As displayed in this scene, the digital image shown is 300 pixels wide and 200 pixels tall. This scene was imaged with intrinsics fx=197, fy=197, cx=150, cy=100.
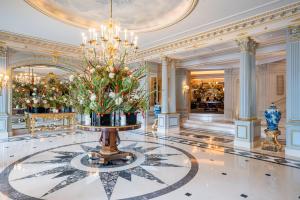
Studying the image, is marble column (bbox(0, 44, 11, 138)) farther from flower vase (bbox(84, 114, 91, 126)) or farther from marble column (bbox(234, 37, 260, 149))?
marble column (bbox(234, 37, 260, 149))

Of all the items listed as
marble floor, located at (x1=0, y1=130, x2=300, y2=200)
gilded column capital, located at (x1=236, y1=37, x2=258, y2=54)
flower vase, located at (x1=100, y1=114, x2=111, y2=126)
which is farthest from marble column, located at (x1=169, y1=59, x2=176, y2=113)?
flower vase, located at (x1=100, y1=114, x2=111, y2=126)

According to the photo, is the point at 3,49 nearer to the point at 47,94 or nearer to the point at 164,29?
the point at 47,94

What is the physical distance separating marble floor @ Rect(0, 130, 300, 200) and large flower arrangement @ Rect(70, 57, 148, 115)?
49.8 inches

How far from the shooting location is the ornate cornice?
5.02m

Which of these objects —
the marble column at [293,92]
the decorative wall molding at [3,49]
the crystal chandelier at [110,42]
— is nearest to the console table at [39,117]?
the decorative wall molding at [3,49]

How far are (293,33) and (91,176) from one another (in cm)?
596

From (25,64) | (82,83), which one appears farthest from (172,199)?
(25,64)

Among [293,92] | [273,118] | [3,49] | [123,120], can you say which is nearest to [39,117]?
[3,49]

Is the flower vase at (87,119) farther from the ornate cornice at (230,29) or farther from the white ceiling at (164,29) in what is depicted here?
the ornate cornice at (230,29)

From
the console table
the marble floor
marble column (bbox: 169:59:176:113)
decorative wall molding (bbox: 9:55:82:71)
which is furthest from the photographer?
marble column (bbox: 169:59:176:113)

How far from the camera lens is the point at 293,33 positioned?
16.8 feet

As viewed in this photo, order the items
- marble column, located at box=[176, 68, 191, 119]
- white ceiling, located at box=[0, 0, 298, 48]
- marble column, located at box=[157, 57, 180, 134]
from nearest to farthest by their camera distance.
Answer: white ceiling, located at box=[0, 0, 298, 48], marble column, located at box=[157, 57, 180, 134], marble column, located at box=[176, 68, 191, 119]

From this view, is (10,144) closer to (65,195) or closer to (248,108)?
(65,195)

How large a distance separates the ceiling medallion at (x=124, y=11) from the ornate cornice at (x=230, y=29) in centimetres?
145
